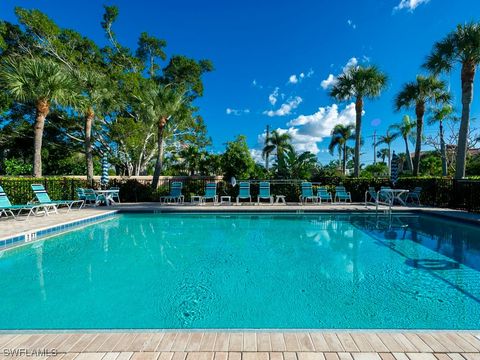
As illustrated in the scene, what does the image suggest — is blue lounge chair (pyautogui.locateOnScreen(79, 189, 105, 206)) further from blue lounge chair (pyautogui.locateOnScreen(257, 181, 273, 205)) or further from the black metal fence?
blue lounge chair (pyautogui.locateOnScreen(257, 181, 273, 205))

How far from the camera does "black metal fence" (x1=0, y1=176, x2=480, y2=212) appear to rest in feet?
37.8

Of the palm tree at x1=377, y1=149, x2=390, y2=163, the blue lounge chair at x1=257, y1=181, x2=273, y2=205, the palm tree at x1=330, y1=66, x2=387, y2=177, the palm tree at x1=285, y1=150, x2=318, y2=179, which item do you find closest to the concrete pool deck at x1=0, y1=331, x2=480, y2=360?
the blue lounge chair at x1=257, y1=181, x2=273, y2=205

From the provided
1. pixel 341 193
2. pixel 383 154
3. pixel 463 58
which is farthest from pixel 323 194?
pixel 383 154

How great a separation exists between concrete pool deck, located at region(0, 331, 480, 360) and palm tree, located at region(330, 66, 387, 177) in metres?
15.6

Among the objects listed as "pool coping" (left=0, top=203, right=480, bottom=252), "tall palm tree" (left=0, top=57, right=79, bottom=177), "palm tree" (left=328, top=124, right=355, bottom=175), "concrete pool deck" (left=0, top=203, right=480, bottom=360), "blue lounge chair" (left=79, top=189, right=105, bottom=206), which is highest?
"palm tree" (left=328, top=124, right=355, bottom=175)

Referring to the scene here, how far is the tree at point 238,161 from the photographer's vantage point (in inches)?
716

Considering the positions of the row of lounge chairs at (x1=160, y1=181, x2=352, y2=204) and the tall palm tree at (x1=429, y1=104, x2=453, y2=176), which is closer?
the row of lounge chairs at (x1=160, y1=181, x2=352, y2=204)

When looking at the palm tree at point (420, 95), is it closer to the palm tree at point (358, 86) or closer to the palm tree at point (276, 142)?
the palm tree at point (358, 86)

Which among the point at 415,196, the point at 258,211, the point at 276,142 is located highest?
the point at 276,142

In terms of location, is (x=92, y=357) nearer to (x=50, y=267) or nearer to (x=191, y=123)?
(x=50, y=267)

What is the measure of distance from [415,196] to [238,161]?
10.1 meters

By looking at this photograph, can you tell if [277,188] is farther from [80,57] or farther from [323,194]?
[80,57]

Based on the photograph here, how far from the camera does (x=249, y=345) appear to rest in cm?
238

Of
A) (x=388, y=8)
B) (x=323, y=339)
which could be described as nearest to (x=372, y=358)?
(x=323, y=339)
